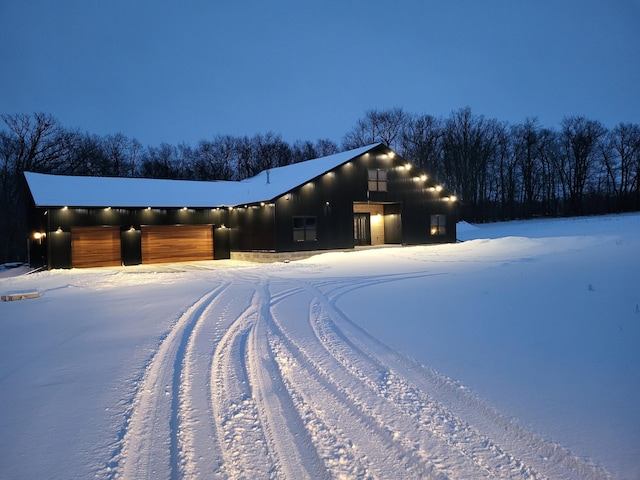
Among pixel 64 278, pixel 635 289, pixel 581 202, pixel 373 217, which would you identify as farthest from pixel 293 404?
pixel 581 202

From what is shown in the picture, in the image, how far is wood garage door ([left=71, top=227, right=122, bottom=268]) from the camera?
1977 centimetres

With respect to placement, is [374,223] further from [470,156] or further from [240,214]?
[470,156]

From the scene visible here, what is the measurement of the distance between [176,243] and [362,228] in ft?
36.4

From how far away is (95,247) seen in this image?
20.3 meters

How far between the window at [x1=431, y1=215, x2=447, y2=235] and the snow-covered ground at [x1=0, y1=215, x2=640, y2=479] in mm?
16975

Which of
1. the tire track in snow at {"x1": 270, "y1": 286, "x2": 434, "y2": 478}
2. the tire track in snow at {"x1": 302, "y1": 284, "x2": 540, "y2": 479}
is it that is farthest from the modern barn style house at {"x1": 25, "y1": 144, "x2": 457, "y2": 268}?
the tire track in snow at {"x1": 302, "y1": 284, "x2": 540, "y2": 479}

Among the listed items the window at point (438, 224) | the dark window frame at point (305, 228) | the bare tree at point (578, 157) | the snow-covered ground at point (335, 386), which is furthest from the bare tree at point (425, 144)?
the snow-covered ground at point (335, 386)

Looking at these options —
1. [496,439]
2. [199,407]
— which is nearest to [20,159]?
[199,407]

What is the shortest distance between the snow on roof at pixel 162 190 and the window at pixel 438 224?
6362mm

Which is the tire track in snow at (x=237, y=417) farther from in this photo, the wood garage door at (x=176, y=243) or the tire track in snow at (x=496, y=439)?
the wood garage door at (x=176, y=243)

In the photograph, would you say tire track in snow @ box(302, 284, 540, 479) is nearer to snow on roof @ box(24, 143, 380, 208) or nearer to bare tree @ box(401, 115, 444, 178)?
snow on roof @ box(24, 143, 380, 208)

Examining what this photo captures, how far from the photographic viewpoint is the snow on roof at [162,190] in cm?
2006

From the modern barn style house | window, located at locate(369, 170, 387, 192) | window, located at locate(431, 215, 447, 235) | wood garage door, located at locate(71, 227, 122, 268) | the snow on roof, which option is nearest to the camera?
wood garage door, located at locate(71, 227, 122, 268)

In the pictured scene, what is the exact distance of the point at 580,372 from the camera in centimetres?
430
